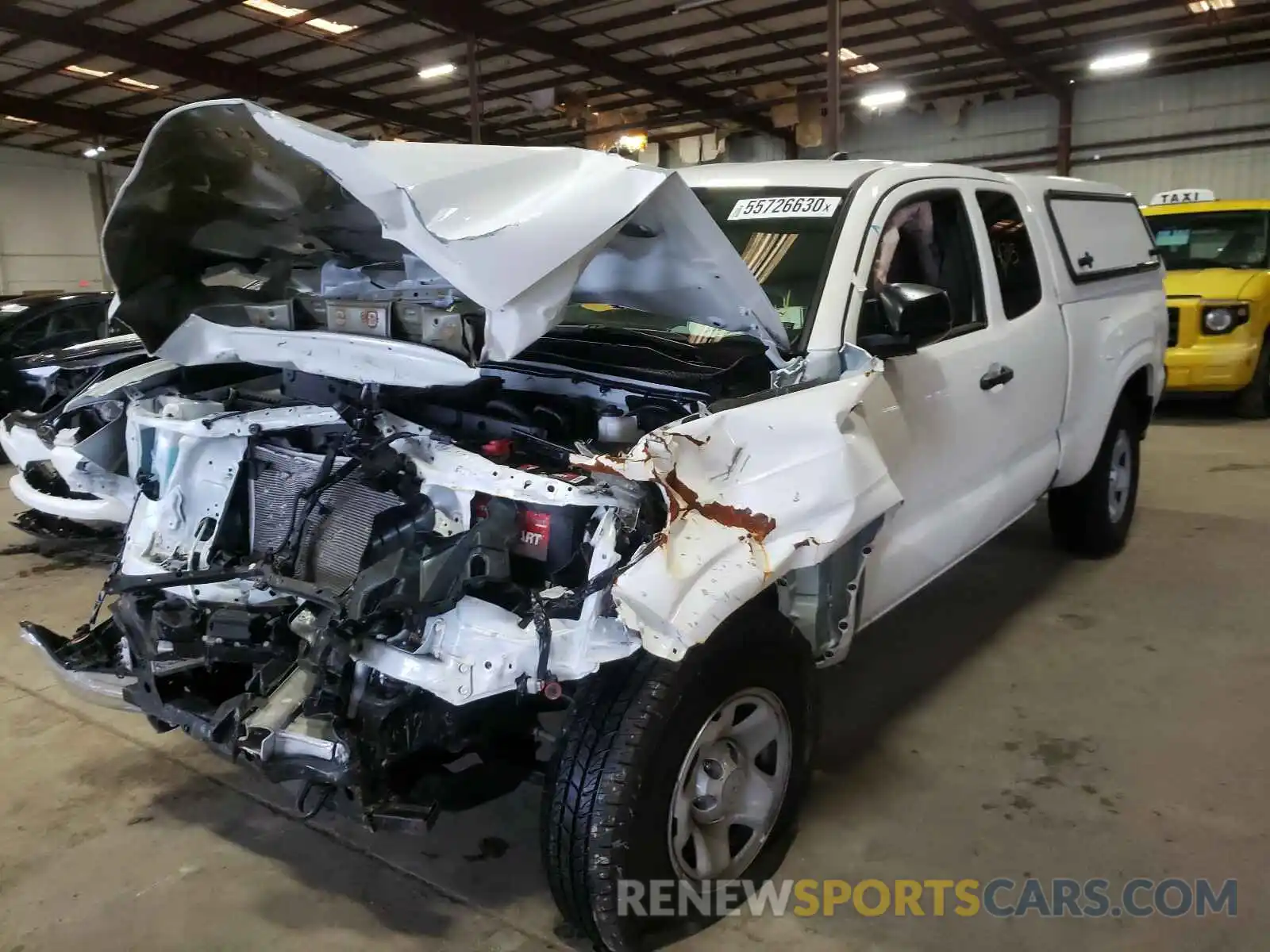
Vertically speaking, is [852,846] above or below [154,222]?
below

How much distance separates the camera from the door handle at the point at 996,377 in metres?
3.15

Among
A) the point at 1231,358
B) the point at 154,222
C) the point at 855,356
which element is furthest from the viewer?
the point at 1231,358

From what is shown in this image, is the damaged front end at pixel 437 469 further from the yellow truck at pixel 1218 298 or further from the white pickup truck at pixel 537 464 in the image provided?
the yellow truck at pixel 1218 298

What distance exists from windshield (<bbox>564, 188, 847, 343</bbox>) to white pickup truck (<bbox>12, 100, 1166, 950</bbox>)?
0.01 meters

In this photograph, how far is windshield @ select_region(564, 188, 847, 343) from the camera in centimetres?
275

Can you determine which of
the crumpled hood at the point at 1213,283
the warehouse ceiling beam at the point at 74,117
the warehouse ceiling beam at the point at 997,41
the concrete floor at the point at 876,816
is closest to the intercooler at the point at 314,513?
the concrete floor at the point at 876,816

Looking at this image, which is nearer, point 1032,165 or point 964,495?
point 964,495

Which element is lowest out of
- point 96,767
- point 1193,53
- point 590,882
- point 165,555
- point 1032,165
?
point 96,767

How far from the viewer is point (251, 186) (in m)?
2.61

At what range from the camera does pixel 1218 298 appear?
855 cm

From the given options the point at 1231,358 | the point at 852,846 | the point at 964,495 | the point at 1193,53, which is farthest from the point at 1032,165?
the point at 852,846

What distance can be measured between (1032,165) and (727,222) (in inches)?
601

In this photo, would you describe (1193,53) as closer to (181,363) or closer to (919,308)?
(919,308)

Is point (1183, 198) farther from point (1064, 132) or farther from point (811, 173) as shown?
point (811, 173)
